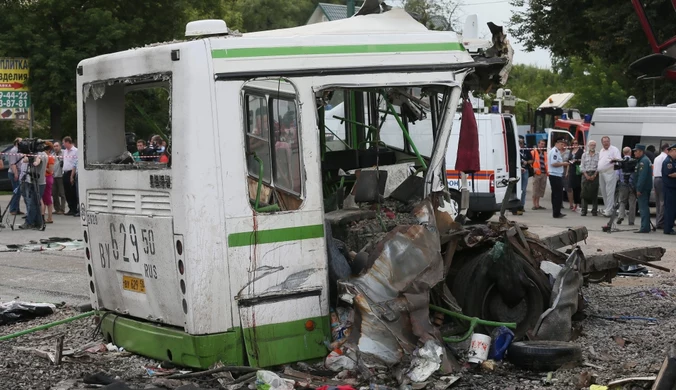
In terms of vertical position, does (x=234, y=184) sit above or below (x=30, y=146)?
below

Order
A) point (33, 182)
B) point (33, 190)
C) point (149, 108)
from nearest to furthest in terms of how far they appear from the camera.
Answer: point (149, 108)
point (33, 190)
point (33, 182)

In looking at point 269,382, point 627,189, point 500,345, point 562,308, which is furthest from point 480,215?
point 269,382

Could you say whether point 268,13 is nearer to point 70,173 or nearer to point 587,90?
point 587,90

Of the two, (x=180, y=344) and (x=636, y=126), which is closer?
(x=180, y=344)

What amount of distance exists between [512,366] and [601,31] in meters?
24.9

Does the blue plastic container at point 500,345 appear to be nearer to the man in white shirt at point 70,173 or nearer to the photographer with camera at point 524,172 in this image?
the photographer with camera at point 524,172

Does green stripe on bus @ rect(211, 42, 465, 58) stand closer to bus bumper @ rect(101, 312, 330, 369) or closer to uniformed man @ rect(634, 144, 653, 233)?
bus bumper @ rect(101, 312, 330, 369)

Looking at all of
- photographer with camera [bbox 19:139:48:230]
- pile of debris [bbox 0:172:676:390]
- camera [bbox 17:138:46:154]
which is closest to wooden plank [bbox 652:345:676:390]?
pile of debris [bbox 0:172:676:390]

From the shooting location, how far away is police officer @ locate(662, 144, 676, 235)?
18922 mm

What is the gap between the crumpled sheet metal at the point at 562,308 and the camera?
8.28m

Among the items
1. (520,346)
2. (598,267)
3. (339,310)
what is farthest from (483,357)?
(598,267)

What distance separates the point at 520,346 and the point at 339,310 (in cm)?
139

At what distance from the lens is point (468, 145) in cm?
869

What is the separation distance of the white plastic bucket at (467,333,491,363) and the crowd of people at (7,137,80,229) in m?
14.0
